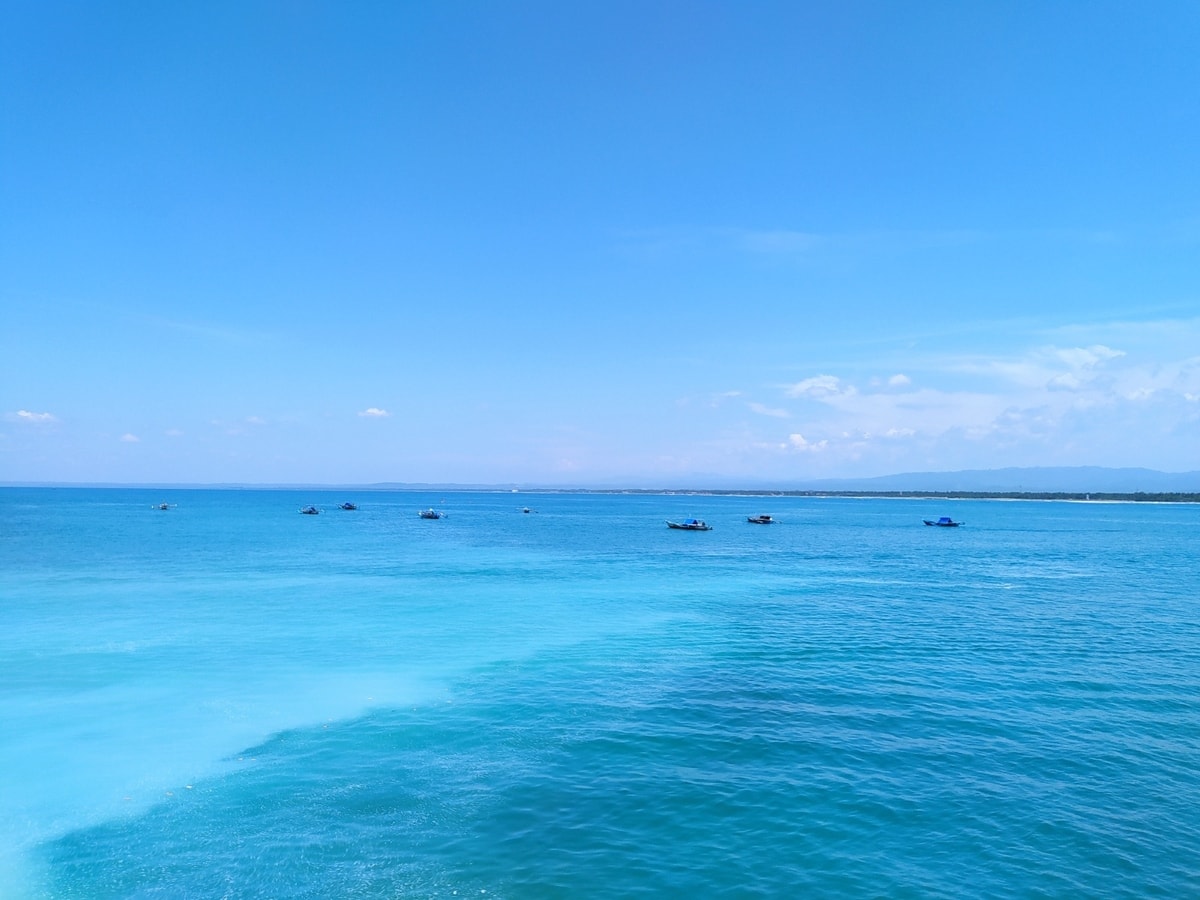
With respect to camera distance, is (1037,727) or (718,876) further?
(1037,727)

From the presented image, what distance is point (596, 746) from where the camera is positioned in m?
18.7

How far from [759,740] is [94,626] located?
31.6m

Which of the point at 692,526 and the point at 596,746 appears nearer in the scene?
the point at 596,746

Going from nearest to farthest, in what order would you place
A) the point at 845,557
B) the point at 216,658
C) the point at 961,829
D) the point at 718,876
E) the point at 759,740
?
1. the point at 718,876
2. the point at 961,829
3. the point at 759,740
4. the point at 216,658
5. the point at 845,557

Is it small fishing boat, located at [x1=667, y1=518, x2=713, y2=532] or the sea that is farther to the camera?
small fishing boat, located at [x1=667, y1=518, x2=713, y2=532]

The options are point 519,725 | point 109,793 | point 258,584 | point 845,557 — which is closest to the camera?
point 109,793

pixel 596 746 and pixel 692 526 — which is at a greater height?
pixel 596 746

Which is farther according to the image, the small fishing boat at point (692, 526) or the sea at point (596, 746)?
the small fishing boat at point (692, 526)

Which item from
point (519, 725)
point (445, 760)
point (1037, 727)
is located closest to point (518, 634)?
point (519, 725)

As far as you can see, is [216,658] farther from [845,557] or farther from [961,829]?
[845,557]

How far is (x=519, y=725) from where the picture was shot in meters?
20.5

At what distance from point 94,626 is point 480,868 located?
1173 inches

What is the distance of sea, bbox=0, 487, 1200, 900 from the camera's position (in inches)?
514

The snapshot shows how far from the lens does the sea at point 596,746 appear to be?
42.8ft
